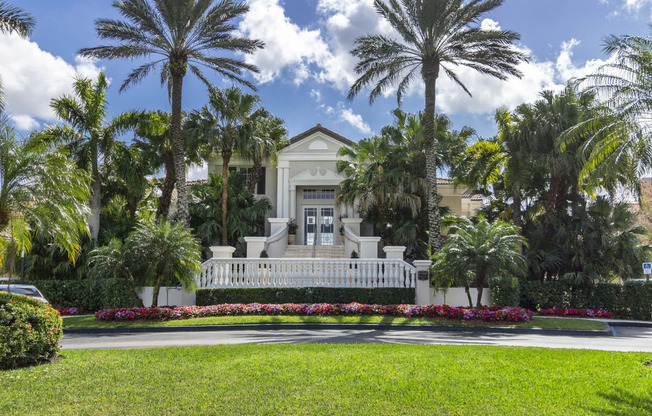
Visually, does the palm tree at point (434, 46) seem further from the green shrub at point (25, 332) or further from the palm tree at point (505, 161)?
the green shrub at point (25, 332)

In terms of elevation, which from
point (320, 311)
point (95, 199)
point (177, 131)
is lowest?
point (320, 311)

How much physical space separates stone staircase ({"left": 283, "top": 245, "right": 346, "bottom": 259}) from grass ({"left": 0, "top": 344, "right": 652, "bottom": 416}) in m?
14.6

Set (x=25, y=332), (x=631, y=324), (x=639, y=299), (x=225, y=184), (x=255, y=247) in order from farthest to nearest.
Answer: (x=225, y=184) < (x=255, y=247) < (x=639, y=299) < (x=631, y=324) < (x=25, y=332)

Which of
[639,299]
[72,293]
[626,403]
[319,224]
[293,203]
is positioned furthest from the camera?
[319,224]

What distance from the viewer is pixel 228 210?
80.0 feet

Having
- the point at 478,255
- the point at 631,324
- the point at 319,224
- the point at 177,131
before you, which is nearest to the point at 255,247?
the point at 177,131

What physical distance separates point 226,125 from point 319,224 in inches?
318

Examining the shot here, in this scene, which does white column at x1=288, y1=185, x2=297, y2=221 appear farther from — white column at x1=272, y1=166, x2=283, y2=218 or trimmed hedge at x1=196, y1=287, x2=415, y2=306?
trimmed hedge at x1=196, y1=287, x2=415, y2=306

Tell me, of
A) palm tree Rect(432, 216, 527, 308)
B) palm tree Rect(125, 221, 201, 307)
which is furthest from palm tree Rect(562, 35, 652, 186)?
palm tree Rect(125, 221, 201, 307)

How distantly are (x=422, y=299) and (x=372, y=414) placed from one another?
1193 centimetres

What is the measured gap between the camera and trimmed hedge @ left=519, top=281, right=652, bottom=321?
1770cm

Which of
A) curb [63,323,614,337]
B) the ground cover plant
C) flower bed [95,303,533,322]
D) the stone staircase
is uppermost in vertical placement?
the stone staircase

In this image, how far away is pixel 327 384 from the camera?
6180mm

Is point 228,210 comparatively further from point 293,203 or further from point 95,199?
point 95,199
